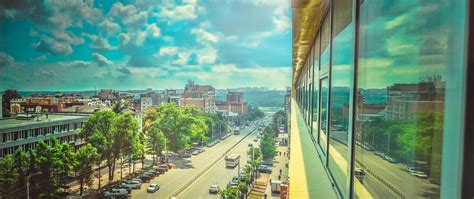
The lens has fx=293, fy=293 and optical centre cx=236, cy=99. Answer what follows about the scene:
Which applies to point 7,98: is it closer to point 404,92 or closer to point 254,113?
point 254,113

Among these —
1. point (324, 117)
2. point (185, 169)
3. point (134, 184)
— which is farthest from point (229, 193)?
point (324, 117)

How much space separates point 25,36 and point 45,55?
25.7 inches

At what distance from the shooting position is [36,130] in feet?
21.0

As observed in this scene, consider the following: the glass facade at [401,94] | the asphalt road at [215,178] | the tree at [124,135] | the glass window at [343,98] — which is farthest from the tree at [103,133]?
the glass facade at [401,94]

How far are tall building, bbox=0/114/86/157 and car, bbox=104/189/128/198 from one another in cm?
143

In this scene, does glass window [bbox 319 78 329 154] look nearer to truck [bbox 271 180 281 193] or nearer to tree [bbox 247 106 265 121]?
truck [bbox 271 180 281 193]

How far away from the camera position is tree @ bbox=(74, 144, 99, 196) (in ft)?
23.2

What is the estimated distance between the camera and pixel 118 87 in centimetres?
913

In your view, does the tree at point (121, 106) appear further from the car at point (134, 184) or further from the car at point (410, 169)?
the car at point (410, 169)

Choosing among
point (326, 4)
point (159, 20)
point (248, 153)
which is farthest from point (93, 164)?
point (326, 4)

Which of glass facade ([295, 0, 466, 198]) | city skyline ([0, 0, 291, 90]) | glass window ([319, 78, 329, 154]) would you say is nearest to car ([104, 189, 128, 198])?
city skyline ([0, 0, 291, 90])

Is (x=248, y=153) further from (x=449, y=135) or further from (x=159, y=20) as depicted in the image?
(x=449, y=135)

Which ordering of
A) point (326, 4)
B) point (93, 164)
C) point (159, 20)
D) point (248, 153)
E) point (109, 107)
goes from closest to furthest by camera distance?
point (326, 4) → point (93, 164) → point (109, 107) → point (248, 153) → point (159, 20)

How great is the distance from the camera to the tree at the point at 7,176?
561 centimetres
